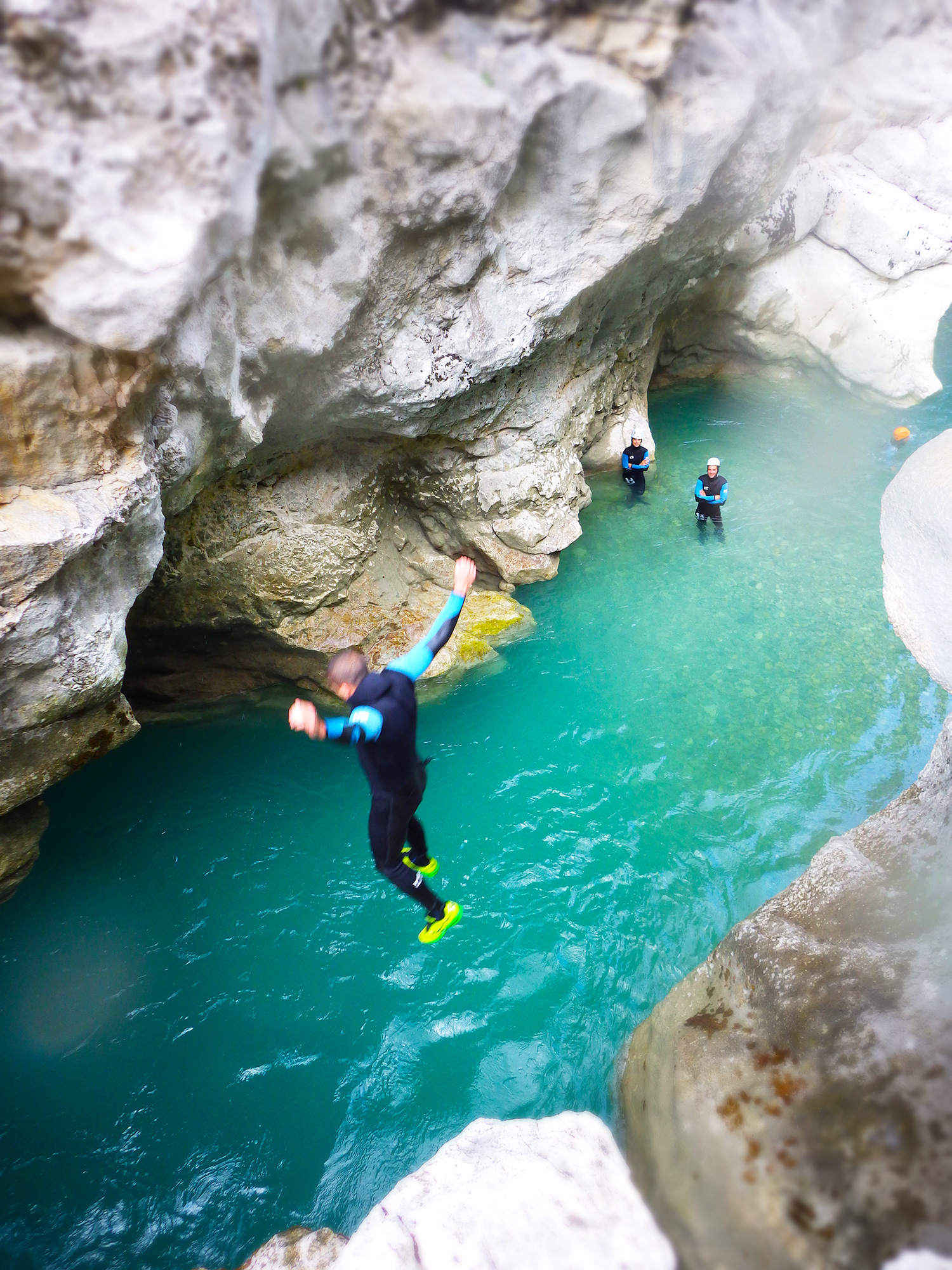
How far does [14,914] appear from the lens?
5297mm

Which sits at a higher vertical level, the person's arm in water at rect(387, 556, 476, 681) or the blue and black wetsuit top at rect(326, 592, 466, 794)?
the person's arm in water at rect(387, 556, 476, 681)

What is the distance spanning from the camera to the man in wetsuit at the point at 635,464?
8.66 m

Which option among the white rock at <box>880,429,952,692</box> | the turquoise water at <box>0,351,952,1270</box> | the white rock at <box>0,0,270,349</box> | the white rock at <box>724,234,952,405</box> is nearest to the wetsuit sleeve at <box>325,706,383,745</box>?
the white rock at <box>0,0,270,349</box>

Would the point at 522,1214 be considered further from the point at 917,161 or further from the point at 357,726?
the point at 917,161

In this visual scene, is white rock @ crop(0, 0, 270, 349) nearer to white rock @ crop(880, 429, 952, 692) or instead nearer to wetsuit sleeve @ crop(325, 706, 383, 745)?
wetsuit sleeve @ crop(325, 706, 383, 745)

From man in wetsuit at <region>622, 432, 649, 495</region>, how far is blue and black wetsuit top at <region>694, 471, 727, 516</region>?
0.73 metres

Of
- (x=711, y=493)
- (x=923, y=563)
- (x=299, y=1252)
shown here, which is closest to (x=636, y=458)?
(x=711, y=493)

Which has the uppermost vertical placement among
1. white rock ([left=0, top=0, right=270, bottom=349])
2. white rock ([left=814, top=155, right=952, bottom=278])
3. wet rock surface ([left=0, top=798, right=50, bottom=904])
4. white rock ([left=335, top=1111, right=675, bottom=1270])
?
white rock ([left=814, top=155, right=952, bottom=278])

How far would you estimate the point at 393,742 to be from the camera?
3.42 metres

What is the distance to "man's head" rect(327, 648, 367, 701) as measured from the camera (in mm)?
3197

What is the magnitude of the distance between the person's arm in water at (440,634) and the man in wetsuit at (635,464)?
5.69 m

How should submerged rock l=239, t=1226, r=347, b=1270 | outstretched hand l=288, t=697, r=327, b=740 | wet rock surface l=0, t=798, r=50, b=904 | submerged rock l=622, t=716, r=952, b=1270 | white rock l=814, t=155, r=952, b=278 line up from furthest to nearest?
white rock l=814, t=155, r=952, b=278 < wet rock surface l=0, t=798, r=50, b=904 < submerged rock l=239, t=1226, r=347, b=1270 < outstretched hand l=288, t=697, r=327, b=740 < submerged rock l=622, t=716, r=952, b=1270

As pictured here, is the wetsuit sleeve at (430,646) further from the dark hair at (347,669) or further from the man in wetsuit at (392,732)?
the dark hair at (347,669)

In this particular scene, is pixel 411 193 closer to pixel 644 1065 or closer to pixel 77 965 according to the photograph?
pixel 644 1065
